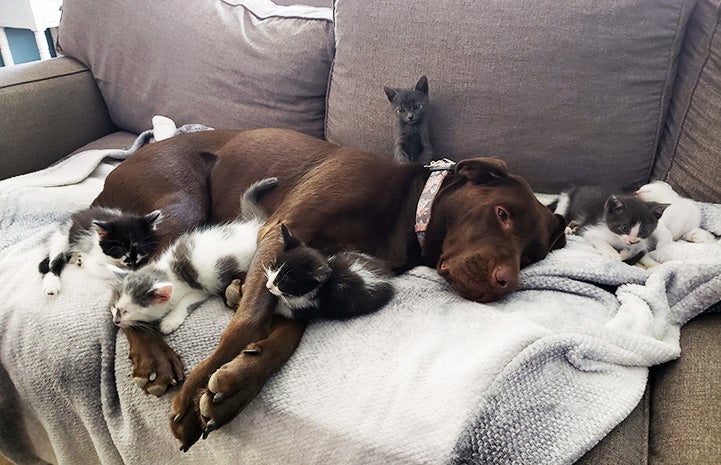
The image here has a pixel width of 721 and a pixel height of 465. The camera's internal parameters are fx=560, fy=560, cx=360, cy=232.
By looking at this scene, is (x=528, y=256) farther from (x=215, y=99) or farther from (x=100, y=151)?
(x=100, y=151)

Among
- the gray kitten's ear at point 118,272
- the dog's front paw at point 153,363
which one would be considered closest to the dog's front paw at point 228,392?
the dog's front paw at point 153,363

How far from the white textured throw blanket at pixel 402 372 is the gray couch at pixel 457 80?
16 cm

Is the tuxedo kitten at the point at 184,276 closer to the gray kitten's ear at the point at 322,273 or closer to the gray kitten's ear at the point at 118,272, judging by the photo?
the gray kitten's ear at the point at 118,272

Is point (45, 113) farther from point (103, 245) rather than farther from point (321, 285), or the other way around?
point (321, 285)

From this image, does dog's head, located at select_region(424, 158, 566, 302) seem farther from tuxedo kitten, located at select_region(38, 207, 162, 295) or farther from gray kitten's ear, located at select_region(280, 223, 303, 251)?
tuxedo kitten, located at select_region(38, 207, 162, 295)

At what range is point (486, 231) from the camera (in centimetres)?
139

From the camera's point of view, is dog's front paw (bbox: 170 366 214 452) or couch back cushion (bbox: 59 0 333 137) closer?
dog's front paw (bbox: 170 366 214 452)

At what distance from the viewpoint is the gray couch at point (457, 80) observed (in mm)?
1639

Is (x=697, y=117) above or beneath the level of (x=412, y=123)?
above

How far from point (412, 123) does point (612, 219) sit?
0.66 metres

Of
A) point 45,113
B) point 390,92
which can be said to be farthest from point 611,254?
point 45,113

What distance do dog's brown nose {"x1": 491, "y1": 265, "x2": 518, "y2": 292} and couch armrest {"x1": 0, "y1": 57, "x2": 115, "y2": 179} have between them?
5.82 ft

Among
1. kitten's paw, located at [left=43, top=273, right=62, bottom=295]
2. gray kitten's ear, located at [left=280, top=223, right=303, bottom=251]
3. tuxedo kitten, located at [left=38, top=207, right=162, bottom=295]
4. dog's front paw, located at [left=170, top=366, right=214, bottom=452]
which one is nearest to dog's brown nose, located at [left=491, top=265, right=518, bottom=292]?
gray kitten's ear, located at [left=280, top=223, right=303, bottom=251]

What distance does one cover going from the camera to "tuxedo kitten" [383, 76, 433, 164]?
1.73m
